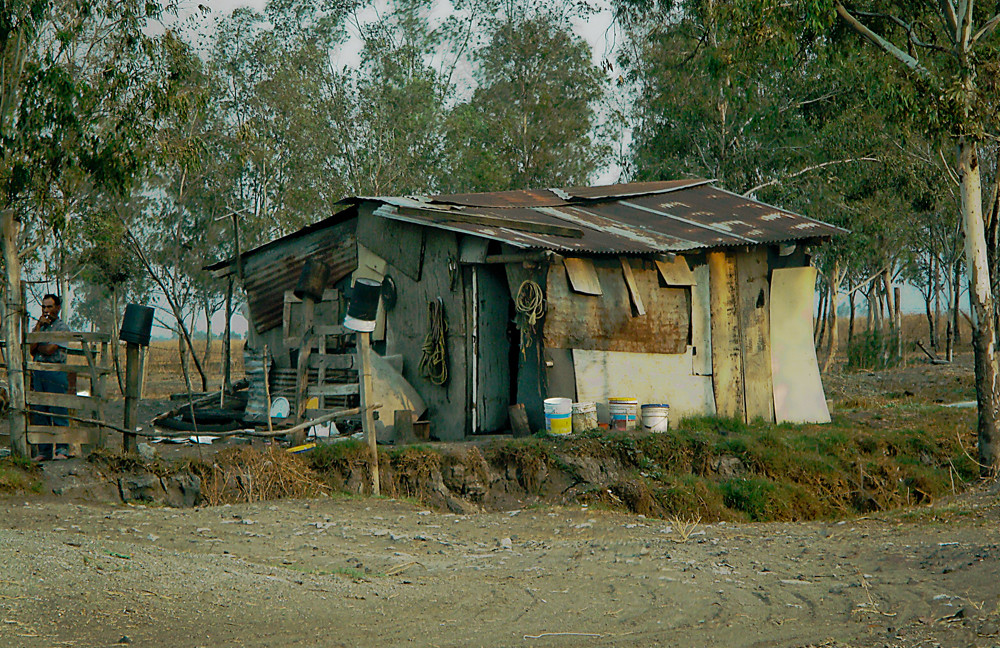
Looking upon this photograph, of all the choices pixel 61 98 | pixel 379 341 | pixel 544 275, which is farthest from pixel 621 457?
pixel 61 98

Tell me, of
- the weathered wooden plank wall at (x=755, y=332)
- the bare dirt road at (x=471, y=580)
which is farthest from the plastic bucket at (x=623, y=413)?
the bare dirt road at (x=471, y=580)

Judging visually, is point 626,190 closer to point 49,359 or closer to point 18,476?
point 49,359

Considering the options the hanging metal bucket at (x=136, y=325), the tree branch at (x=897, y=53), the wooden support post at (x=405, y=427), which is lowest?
the wooden support post at (x=405, y=427)

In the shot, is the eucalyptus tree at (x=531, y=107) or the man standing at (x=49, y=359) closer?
the man standing at (x=49, y=359)

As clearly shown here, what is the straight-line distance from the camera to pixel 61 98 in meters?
15.1

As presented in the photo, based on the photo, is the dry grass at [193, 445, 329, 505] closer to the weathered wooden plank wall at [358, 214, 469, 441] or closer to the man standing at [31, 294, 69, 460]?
the man standing at [31, 294, 69, 460]

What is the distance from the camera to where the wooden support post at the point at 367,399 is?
10385mm

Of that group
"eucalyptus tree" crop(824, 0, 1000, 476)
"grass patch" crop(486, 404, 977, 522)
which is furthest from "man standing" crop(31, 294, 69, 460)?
"eucalyptus tree" crop(824, 0, 1000, 476)

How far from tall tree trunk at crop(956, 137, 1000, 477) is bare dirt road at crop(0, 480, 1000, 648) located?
2.60 m

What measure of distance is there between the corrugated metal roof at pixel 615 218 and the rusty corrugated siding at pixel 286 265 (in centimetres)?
131

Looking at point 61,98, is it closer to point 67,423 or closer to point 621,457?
point 67,423

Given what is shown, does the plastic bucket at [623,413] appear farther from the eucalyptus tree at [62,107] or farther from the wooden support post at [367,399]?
the eucalyptus tree at [62,107]

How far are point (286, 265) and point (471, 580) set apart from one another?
9.87 meters

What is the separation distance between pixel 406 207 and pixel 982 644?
31.7 ft
